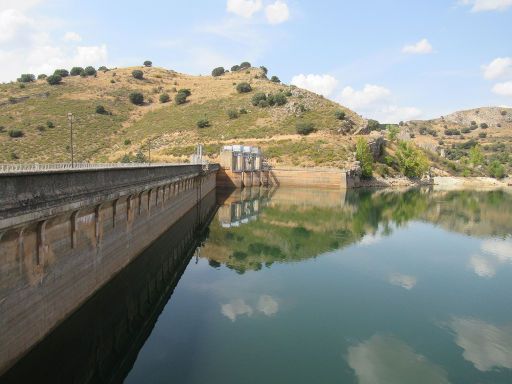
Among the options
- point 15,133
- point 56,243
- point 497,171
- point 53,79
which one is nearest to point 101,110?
point 53,79

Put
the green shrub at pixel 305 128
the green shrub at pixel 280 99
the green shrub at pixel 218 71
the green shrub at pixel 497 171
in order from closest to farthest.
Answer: the green shrub at pixel 305 128
the green shrub at pixel 280 99
the green shrub at pixel 497 171
the green shrub at pixel 218 71

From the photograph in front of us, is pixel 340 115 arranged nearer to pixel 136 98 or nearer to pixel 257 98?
pixel 257 98

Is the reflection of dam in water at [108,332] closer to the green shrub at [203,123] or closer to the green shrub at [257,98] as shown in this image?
the green shrub at [203,123]

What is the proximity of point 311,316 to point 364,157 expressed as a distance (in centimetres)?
6824

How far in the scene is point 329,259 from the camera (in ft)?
92.3

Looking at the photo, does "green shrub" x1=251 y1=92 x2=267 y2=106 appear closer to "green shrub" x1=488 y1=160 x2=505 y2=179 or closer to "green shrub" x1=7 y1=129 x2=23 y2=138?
"green shrub" x1=7 y1=129 x2=23 y2=138

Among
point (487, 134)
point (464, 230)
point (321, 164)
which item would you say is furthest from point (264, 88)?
point (487, 134)

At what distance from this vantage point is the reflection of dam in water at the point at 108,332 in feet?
38.8

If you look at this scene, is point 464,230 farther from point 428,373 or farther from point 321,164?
point 321,164

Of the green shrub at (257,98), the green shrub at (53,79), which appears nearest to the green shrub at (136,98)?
the green shrub at (53,79)

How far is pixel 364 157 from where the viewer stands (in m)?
82.2

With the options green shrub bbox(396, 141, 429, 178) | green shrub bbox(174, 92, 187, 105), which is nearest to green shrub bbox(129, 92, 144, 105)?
green shrub bbox(174, 92, 187, 105)

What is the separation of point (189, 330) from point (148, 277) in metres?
6.22

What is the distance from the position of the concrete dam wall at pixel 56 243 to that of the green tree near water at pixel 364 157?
213 feet
